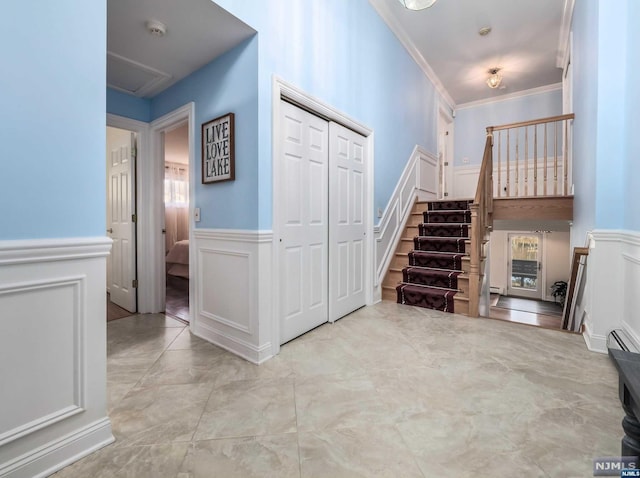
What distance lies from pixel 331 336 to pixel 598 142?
265 cm

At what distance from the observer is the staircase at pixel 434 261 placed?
3404 millimetres

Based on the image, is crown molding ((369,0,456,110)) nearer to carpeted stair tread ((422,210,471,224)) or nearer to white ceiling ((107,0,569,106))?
white ceiling ((107,0,569,106))

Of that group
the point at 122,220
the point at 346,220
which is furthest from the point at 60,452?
the point at 122,220

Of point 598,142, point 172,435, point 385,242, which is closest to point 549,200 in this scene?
point 598,142

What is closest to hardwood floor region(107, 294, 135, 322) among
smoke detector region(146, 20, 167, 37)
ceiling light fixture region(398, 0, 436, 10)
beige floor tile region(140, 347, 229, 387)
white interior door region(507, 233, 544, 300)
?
A: beige floor tile region(140, 347, 229, 387)

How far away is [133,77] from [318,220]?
2.06m

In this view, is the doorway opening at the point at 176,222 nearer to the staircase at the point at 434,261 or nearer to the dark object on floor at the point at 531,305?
the staircase at the point at 434,261

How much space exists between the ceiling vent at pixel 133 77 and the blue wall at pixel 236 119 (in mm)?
283

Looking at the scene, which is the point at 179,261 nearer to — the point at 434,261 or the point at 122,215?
the point at 122,215

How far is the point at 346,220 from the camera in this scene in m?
3.16

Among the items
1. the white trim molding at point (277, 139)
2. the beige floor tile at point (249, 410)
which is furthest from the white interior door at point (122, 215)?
the beige floor tile at point (249, 410)

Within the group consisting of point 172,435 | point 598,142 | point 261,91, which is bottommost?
point 172,435

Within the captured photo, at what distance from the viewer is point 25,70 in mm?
1127

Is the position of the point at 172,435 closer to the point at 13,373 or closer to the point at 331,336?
the point at 13,373
